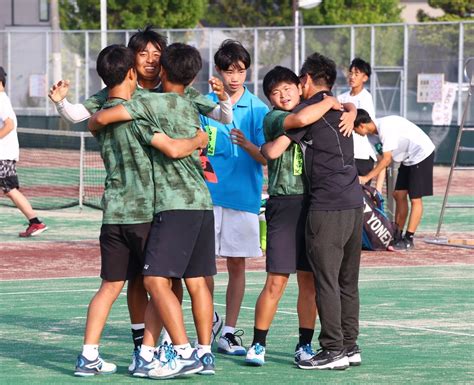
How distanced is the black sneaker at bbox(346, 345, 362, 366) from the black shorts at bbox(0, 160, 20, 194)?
28.4ft

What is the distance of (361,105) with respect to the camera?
1639 centimetres

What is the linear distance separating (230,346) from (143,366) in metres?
1.06

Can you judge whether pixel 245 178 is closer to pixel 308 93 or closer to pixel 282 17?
pixel 308 93

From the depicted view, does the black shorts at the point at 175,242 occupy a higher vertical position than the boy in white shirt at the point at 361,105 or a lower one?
lower

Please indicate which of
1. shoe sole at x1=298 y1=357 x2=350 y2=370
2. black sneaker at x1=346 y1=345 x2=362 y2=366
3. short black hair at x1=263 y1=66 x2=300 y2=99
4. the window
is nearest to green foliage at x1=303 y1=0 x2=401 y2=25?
the window

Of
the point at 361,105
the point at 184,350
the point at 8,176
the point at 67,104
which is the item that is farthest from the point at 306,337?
the point at 8,176

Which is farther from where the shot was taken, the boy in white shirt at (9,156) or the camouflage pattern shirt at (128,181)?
the boy in white shirt at (9,156)

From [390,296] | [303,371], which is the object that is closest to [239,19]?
[390,296]

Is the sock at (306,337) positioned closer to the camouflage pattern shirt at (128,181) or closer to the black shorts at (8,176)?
the camouflage pattern shirt at (128,181)

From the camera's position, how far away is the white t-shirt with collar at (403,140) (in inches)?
604

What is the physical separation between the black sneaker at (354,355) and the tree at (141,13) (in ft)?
130

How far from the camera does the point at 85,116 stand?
8609mm

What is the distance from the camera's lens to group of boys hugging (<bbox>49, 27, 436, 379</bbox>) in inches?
324

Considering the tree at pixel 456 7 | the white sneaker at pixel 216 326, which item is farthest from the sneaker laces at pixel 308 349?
the tree at pixel 456 7
